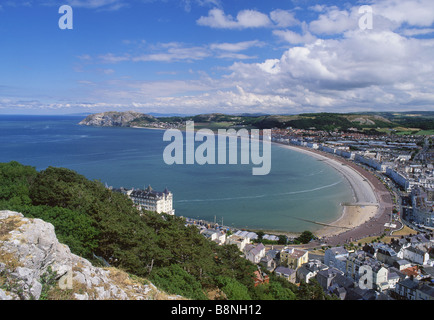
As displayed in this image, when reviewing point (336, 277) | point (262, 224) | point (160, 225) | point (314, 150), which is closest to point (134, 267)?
point (160, 225)

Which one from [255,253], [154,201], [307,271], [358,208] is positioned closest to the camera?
Result: [307,271]

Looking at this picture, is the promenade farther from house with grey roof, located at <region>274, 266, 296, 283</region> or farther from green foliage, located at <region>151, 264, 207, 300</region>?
green foliage, located at <region>151, 264, 207, 300</region>

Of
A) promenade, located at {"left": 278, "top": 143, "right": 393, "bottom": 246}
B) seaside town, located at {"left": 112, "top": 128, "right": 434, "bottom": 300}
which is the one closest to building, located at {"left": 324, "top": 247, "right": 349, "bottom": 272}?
seaside town, located at {"left": 112, "top": 128, "right": 434, "bottom": 300}

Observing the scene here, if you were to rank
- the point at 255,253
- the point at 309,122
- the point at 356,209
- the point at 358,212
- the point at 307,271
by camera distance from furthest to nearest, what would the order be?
1. the point at 309,122
2. the point at 356,209
3. the point at 358,212
4. the point at 255,253
5. the point at 307,271

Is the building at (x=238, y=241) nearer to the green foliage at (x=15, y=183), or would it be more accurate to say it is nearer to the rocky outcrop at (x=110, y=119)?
the green foliage at (x=15, y=183)

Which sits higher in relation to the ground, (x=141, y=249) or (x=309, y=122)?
(x=309, y=122)

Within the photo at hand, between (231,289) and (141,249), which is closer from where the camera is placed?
(231,289)

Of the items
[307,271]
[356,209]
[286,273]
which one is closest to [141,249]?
[286,273]

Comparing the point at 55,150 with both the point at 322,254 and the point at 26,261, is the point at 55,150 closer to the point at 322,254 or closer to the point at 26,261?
the point at 322,254

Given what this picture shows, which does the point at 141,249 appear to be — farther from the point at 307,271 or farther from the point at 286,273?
the point at 307,271
